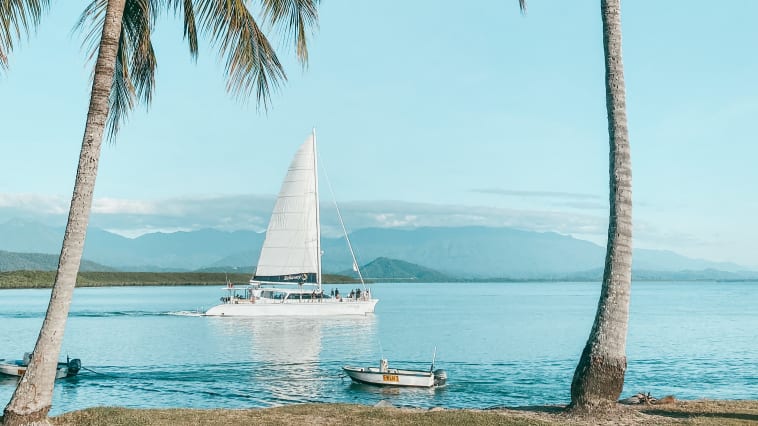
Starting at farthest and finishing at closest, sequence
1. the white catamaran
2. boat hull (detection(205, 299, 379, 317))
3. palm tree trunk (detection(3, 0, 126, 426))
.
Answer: boat hull (detection(205, 299, 379, 317)) < the white catamaran < palm tree trunk (detection(3, 0, 126, 426))

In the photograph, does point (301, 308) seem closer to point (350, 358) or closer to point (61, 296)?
point (350, 358)

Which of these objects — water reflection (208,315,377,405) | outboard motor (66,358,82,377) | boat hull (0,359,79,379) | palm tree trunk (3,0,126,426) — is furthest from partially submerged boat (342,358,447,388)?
palm tree trunk (3,0,126,426)

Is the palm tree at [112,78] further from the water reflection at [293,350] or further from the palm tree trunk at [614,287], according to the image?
the water reflection at [293,350]

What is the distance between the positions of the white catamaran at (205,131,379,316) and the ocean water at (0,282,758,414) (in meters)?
2.02

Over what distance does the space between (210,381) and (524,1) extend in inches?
1079

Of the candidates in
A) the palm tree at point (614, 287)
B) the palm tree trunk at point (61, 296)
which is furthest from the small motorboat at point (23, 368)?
the palm tree at point (614, 287)

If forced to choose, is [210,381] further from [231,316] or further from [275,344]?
[231,316]

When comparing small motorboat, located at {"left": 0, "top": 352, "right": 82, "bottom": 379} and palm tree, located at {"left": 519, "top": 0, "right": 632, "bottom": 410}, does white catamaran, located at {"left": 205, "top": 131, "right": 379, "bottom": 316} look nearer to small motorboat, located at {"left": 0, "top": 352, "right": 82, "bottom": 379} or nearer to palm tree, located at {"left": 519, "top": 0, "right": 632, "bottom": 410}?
small motorboat, located at {"left": 0, "top": 352, "right": 82, "bottom": 379}

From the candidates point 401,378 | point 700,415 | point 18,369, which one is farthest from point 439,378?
point 18,369

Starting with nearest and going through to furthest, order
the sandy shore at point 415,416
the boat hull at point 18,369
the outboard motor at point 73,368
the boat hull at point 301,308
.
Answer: the sandy shore at point 415,416, the boat hull at point 18,369, the outboard motor at point 73,368, the boat hull at point 301,308

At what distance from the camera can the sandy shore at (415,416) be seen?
15477 mm

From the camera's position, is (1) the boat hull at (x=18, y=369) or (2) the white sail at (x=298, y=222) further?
(2) the white sail at (x=298, y=222)

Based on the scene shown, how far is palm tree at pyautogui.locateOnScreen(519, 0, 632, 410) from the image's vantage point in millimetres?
16031

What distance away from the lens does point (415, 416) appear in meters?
16.3
